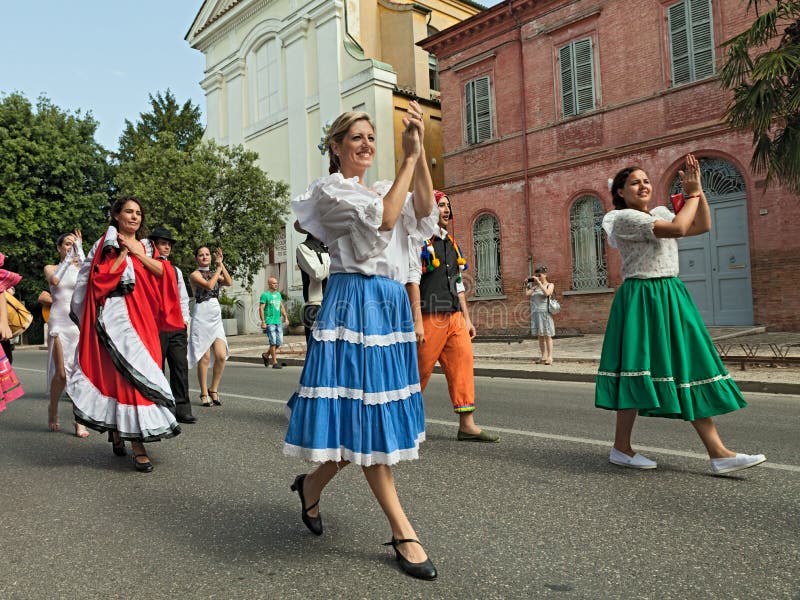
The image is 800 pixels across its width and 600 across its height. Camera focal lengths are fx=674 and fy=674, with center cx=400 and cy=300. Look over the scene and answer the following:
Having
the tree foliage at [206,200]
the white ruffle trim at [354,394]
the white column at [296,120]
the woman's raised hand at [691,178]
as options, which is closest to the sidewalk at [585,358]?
the tree foliage at [206,200]

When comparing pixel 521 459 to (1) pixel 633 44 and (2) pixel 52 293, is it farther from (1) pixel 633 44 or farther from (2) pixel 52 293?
(1) pixel 633 44

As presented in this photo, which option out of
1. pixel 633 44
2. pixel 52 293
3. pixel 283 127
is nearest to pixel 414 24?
pixel 283 127

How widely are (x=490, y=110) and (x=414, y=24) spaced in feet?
26.0

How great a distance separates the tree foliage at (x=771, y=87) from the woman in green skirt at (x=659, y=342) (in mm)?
6883

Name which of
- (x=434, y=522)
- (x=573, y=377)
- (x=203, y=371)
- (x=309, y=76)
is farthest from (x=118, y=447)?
(x=309, y=76)

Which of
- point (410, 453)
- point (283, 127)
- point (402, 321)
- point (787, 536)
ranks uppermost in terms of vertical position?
point (283, 127)

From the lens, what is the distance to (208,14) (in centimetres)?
3284

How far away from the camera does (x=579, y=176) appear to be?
1848cm

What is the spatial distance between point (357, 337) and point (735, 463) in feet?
8.62

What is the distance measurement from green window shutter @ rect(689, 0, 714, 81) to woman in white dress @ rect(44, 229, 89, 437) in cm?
1496

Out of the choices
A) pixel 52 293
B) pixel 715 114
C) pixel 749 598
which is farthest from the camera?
pixel 715 114

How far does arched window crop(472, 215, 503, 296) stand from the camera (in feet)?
67.6

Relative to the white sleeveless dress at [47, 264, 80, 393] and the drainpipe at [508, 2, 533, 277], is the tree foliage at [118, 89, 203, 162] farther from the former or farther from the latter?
the white sleeveless dress at [47, 264, 80, 393]

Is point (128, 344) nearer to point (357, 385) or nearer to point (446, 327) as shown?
point (446, 327)
